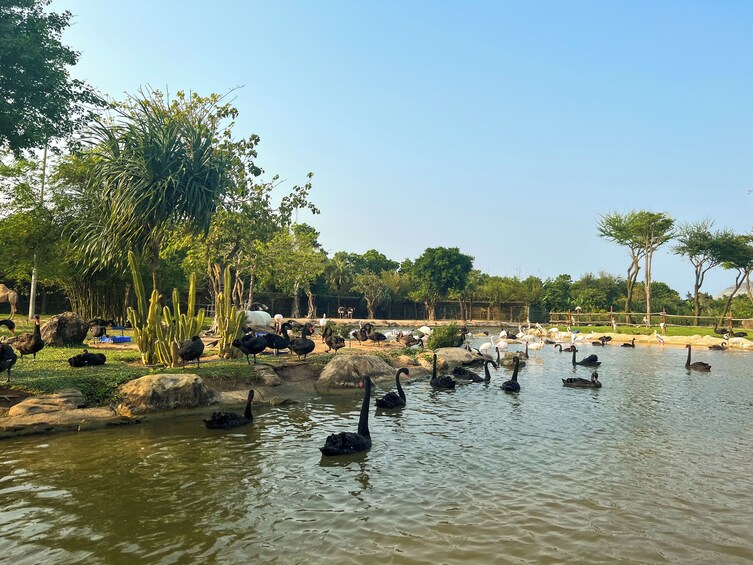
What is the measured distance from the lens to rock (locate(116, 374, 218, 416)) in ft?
35.6

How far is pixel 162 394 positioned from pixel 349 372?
578 cm

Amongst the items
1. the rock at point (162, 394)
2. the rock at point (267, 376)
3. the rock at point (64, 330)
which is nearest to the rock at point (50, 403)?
the rock at point (162, 394)

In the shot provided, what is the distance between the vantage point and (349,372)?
15414mm

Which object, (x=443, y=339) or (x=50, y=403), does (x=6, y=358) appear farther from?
(x=443, y=339)

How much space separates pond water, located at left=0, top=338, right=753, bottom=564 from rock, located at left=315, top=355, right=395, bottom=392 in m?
2.85

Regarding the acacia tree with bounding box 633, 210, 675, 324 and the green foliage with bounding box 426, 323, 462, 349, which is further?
the acacia tree with bounding box 633, 210, 675, 324

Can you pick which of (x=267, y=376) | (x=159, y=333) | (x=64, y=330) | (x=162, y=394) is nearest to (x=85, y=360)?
(x=159, y=333)

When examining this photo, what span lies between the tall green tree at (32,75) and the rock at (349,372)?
10431mm

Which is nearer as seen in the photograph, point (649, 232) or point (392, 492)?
point (392, 492)

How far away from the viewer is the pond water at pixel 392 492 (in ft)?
18.1

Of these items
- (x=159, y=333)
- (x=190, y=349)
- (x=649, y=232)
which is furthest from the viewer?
(x=649, y=232)

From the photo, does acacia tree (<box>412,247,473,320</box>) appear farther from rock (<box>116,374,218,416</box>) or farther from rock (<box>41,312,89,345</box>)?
rock (<box>116,374,218,416</box>)

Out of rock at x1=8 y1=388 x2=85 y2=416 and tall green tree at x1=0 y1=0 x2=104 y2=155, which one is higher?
tall green tree at x1=0 y1=0 x2=104 y2=155

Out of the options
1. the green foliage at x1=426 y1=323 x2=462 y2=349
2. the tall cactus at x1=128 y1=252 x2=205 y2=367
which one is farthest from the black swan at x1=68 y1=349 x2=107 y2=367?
the green foliage at x1=426 y1=323 x2=462 y2=349
